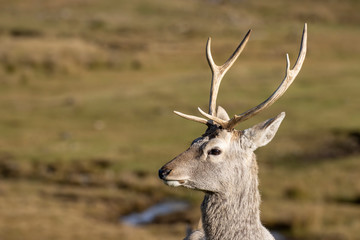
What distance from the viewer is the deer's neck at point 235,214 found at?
8.22m

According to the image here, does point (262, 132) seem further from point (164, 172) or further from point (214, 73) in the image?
point (214, 73)

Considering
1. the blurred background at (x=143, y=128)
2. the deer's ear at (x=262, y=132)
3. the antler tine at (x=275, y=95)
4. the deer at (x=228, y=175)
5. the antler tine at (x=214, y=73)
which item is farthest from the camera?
the blurred background at (x=143, y=128)

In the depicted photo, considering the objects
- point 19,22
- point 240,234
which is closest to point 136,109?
point 240,234

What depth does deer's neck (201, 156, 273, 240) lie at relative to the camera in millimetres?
8219

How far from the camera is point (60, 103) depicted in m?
42.4

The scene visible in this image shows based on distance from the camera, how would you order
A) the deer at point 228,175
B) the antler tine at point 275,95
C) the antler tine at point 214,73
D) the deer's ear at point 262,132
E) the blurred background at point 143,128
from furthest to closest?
the blurred background at point 143,128, the antler tine at point 214,73, the deer at point 228,175, the antler tine at point 275,95, the deer's ear at point 262,132

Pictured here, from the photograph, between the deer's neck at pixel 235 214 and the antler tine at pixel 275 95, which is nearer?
the antler tine at pixel 275 95

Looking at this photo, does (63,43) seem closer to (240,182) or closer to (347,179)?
(347,179)

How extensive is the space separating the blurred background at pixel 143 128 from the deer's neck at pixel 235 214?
41.4 ft

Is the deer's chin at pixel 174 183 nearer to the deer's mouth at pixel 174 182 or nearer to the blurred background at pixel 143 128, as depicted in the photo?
the deer's mouth at pixel 174 182

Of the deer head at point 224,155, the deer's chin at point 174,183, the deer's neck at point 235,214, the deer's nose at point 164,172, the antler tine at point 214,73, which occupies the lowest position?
the deer's neck at point 235,214

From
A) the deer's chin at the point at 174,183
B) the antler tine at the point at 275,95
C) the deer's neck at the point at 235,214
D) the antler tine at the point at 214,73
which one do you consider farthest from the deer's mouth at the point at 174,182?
the antler tine at the point at 214,73

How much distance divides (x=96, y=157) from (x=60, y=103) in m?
12.2

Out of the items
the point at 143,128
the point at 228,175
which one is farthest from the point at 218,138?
the point at 143,128
